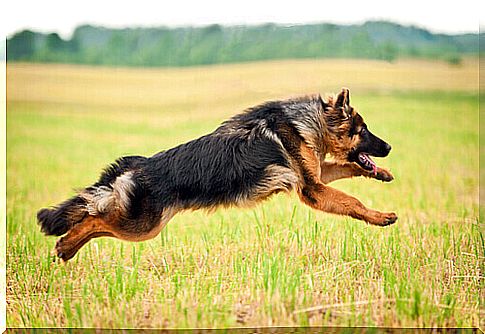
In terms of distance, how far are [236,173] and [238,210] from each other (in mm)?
181

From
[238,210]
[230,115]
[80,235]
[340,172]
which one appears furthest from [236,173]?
[80,235]

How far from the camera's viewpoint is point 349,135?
11.1ft

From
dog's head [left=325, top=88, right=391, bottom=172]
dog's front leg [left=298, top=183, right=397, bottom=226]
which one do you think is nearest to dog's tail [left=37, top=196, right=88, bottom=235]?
dog's front leg [left=298, top=183, right=397, bottom=226]

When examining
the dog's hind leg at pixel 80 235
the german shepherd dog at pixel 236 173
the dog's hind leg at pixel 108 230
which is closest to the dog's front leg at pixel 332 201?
the german shepherd dog at pixel 236 173

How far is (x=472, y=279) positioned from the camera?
3338 mm

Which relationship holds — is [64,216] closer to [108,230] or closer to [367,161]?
[108,230]

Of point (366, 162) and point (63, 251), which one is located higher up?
point (366, 162)

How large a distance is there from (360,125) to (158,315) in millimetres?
1155

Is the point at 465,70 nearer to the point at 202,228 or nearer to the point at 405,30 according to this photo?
the point at 405,30

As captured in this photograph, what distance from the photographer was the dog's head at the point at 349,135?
3.38m

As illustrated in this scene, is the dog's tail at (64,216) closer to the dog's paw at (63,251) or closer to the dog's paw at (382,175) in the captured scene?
the dog's paw at (63,251)

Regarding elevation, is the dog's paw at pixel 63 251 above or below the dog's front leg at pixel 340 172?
below

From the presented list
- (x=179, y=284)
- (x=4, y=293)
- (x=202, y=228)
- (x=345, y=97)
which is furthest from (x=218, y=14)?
(x=4, y=293)

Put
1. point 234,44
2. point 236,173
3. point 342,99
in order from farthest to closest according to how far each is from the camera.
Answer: point 234,44 → point 342,99 → point 236,173
